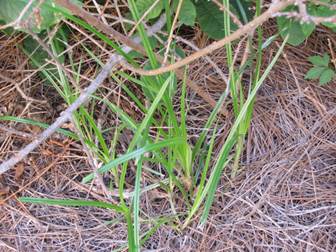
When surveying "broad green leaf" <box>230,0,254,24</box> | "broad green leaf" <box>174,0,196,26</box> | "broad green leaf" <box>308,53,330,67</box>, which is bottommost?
"broad green leaf" <box>308,53,330,67</box>

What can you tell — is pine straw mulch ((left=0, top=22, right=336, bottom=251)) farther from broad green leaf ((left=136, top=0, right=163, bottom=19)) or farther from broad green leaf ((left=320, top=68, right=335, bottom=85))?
broad green leaf ((left=136, top=0, right=163, bottom=19))

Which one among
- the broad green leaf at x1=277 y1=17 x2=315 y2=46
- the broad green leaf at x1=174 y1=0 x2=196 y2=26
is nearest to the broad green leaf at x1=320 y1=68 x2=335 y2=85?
the broad green leaf at x1=277 y1=17 x2=315 y2=46

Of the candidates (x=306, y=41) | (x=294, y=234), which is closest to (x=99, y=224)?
(x=294, y=234)

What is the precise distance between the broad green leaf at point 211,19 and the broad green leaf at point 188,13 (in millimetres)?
112

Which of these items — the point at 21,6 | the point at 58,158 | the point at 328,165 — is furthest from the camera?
the point at 58,158

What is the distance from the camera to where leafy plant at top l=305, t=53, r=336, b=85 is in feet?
3.96

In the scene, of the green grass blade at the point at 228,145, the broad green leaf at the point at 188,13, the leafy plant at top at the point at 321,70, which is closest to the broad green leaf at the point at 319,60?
the leafy plant at top at the point at 321,70

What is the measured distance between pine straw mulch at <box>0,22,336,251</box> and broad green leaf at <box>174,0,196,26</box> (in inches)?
10.2

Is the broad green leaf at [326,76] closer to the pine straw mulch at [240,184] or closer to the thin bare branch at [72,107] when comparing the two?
the pine straw mulch at [240,184]

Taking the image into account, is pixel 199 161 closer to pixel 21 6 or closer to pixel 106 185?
pixel 106 185

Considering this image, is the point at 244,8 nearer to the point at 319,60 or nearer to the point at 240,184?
the point at 319,60

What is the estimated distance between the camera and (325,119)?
4.17 ft

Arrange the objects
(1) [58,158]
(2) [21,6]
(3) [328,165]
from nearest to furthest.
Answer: (2) [21,6]
(3) [328,165]
(1) [58,158]

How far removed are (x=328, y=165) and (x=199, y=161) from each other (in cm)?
35
